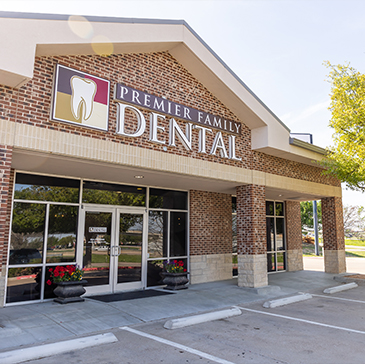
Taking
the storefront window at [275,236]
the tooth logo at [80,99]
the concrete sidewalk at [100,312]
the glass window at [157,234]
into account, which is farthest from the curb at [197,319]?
the storefront window at [275,236]

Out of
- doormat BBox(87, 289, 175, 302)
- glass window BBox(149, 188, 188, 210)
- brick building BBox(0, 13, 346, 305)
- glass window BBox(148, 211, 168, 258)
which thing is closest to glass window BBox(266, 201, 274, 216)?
brick building BBox(0, 13, 346, 305)

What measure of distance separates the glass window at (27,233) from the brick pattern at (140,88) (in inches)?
111

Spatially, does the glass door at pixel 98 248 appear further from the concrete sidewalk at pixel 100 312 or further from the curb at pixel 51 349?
the curb at pixel 51 349

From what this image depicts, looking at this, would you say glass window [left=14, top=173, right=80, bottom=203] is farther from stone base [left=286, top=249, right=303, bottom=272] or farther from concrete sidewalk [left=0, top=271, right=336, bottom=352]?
stone base [left=286, top=249, right=303, bottom=272]

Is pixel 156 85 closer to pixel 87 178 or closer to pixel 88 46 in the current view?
pixel 88 46

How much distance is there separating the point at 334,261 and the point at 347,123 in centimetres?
679

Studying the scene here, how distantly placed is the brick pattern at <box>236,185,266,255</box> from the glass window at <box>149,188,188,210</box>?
6.88 ft

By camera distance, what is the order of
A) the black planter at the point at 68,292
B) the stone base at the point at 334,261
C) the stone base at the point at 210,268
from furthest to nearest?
the stone base at the point at 334,261 → the stone base at the point at 210,268 → the black planter at the point at 68,292

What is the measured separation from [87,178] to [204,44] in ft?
17.7

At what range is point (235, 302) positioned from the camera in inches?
367

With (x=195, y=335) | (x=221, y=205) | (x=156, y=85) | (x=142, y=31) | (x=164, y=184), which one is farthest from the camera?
(x=221, y=205)

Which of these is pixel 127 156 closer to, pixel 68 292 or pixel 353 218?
pixel 68 292

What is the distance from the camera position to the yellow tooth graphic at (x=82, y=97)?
7380mm

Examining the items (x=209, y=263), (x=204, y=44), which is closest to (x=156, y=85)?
(x=204, y=44)
